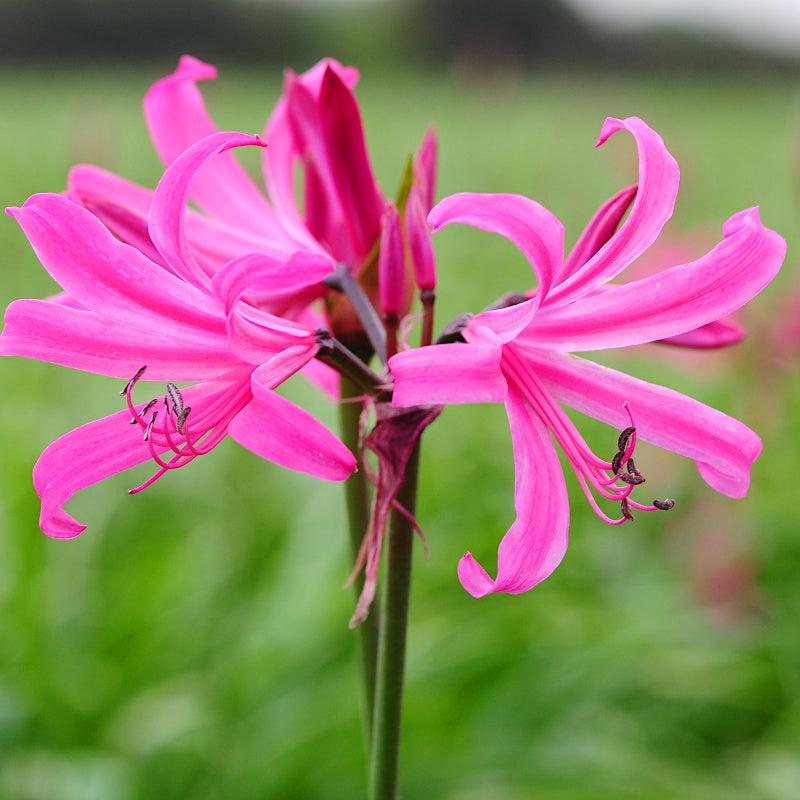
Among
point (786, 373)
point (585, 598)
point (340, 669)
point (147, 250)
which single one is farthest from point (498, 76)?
point (147, 250)

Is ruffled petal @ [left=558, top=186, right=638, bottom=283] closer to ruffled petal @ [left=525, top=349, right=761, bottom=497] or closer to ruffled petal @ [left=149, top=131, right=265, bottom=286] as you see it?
ruffled petal @ [left=525, top=349, right=761, bottom=497]

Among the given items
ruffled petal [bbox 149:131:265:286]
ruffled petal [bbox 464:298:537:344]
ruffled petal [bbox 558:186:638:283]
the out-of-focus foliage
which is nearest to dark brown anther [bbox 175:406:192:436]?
ruffled petal [bbox 149:131:265:286]

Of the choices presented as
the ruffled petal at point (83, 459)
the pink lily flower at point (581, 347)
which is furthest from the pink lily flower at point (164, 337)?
the pink lily flower at point (581, 347)

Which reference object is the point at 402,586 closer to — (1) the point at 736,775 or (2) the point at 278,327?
(2) the point at 278,327

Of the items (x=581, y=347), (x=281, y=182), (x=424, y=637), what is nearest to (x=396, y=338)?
(x=581, y=347)

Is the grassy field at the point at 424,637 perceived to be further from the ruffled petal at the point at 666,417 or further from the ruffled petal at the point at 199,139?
the ruffled petal at the point at 199,139
